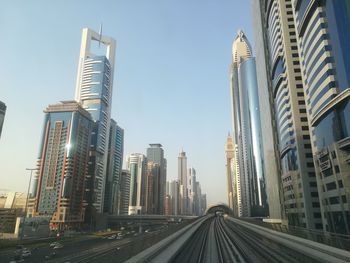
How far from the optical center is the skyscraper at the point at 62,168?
13850 centimetres

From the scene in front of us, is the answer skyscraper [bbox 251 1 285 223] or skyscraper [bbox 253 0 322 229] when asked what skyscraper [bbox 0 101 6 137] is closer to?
skyscraper [bbox 251 1 285 223]

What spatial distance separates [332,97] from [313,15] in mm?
21621

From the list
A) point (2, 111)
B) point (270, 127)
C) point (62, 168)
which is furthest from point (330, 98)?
point (2, 111)

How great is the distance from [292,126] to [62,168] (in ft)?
378

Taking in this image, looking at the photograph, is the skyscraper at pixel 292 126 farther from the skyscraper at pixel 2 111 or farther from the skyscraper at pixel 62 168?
the skyscraper at pixel 2 111

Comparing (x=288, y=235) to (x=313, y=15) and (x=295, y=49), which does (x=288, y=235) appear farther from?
(x=295, y=49)

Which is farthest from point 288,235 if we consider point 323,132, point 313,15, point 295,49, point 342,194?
point 295,49

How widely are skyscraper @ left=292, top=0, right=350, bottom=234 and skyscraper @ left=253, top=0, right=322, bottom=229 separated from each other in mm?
11832

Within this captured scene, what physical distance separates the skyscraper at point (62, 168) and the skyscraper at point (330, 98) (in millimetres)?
116860

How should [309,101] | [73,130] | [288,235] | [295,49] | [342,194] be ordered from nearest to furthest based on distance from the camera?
1. [288,235]
2. [342,194]
3. [309,101]
4. [295,49]
5. [73,130]

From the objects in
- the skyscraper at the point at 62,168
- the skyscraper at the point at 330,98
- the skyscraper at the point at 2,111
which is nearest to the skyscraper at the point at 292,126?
the skyscraper at the point at 330,98

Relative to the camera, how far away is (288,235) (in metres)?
38.2

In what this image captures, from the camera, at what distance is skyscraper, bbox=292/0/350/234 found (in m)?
54.1

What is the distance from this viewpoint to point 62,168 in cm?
14688
